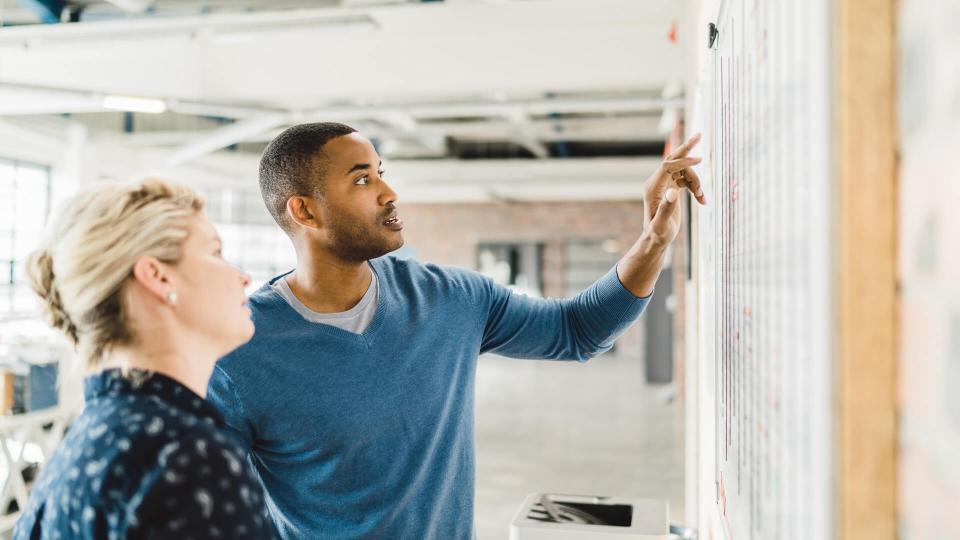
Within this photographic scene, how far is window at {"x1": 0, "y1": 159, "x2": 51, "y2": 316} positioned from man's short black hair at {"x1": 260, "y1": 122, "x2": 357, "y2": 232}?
27.1 ft

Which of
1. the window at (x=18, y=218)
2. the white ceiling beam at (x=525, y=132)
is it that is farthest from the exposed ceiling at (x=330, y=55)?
the window at (x=18, y=218)

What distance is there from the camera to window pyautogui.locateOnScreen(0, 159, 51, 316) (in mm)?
→ 8641

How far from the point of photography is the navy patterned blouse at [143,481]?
2.57 ft

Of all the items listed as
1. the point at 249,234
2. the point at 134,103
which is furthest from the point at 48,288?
the point at 249,234

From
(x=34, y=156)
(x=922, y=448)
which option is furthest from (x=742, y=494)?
(x=34, y=156)

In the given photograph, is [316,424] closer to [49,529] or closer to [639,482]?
[49,529]

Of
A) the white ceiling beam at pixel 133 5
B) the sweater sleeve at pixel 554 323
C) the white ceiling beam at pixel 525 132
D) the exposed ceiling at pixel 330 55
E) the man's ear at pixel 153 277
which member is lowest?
the sweater sleeve at pixel 554 323

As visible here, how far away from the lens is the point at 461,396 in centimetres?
164

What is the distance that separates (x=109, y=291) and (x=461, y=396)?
34.2 inches

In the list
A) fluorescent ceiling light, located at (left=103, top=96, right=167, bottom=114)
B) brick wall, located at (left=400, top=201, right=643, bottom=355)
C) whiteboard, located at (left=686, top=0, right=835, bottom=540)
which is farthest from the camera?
brick wall, located at (left=400, top=201, right=643, bottom=355)

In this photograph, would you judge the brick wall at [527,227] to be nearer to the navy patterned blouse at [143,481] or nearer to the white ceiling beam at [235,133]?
the white ceiling beam at [235,133]

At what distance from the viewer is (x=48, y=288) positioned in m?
0.97

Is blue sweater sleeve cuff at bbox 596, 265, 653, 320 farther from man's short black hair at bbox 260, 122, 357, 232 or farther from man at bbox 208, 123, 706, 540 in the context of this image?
man's short black hair at bbox 260, 122, 357, 232

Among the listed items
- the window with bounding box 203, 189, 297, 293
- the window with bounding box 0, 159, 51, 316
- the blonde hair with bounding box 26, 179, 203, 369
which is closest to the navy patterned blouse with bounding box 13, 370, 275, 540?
the blonde hair with bounding box 26, 179, 203, 369
